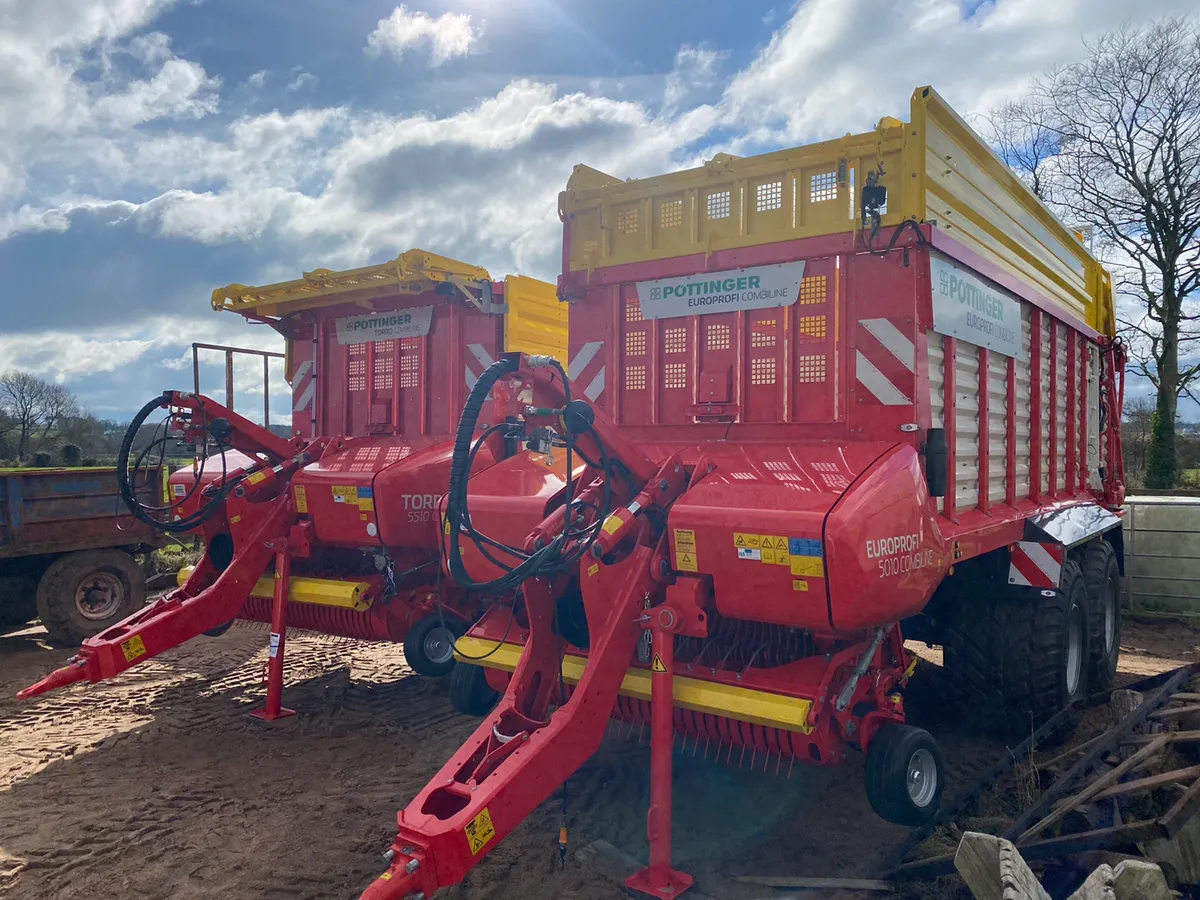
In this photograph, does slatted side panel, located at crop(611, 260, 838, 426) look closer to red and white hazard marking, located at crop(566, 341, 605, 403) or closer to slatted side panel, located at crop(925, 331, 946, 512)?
red and white hazard marking, located at crop(566, 341, 605, 403)

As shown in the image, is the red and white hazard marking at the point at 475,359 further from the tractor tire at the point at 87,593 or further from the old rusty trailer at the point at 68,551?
the tractor tire at the point at 87,593

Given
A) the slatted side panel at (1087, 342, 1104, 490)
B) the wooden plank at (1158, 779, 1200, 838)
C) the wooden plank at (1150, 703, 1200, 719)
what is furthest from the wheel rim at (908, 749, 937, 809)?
the slatted side panel at (1087, 342, 1104, 490)

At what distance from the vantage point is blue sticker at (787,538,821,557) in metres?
A: 2.96

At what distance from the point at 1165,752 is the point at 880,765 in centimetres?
142

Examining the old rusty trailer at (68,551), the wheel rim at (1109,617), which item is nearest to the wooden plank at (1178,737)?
the wheel rim at (1109,617)

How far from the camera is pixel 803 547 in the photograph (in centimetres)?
299

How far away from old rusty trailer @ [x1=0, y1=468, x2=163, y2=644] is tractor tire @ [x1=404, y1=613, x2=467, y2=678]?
141 inches

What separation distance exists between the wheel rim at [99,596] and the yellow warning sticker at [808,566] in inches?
269

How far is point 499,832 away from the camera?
2.87 meters

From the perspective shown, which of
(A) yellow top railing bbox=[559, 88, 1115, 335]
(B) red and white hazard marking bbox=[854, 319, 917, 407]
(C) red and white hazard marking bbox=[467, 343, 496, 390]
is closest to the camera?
(B) red and white hazard marking bbox=[854, 319, 917, 407]

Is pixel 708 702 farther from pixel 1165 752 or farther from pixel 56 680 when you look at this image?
pixel 56 680

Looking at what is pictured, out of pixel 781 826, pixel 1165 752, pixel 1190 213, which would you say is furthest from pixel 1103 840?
pixel 1190 213

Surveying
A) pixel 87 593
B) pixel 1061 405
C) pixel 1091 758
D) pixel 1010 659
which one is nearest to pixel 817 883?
pixel 1091 758

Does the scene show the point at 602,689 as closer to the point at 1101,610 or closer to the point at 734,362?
the point at 734,362
